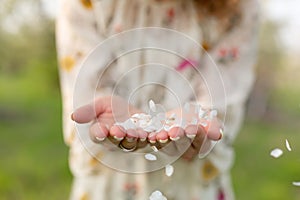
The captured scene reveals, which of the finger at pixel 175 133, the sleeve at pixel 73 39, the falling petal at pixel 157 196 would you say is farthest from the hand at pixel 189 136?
the sleeve at pixel 73 39

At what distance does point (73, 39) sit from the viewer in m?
1.26

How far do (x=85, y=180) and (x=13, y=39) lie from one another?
119 inches

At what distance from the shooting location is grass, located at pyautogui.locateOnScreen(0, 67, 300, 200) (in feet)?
10.6

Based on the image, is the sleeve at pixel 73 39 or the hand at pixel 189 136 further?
the sleeve at pixel 73 39

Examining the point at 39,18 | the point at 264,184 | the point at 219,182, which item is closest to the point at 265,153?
the point at 264,184

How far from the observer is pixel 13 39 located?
4.20 m

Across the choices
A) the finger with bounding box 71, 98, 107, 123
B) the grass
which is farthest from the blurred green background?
the finger with bounding box 71, 98, 107, 123

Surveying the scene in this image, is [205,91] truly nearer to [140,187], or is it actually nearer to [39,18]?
[140,187]

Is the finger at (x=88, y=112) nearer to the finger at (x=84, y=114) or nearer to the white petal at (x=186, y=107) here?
the finger at (x=84, y=114)

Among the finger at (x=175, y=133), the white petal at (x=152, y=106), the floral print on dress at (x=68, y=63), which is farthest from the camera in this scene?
the floral print on dress at (x=68, y=63)

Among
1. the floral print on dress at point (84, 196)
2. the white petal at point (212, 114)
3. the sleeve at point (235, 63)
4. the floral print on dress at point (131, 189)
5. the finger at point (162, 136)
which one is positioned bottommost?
the floral print on dress at point (84, 196)

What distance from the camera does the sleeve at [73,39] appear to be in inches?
49.0

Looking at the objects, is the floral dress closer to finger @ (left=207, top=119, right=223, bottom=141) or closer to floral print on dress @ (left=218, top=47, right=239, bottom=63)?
floral print on dress @ (left=218, top=47, right=239, bottom=63)

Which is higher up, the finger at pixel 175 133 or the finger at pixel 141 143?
the finger at pixel 175 133
